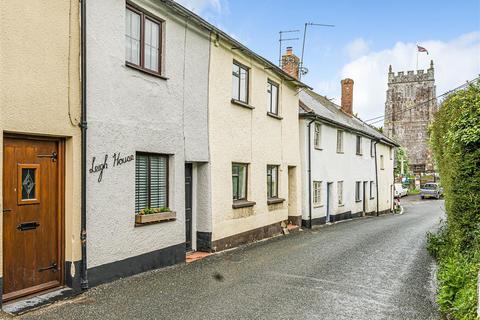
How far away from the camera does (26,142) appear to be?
6.57 m

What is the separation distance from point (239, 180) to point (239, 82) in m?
3.04

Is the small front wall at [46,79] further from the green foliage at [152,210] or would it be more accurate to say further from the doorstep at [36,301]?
the green foliage at [152,210]

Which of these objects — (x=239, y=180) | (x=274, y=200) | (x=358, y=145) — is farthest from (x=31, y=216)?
(x=358, y=145)

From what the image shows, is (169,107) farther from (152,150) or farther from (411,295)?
(411,295)

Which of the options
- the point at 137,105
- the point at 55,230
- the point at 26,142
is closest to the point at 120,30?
the point at 137,105

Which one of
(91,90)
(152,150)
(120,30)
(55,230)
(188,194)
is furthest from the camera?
(188,194)

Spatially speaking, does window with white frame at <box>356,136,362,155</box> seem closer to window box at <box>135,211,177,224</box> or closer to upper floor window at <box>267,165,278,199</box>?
upper floor window at <box>267,165,278,199</box>

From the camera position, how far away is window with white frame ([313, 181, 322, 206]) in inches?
785

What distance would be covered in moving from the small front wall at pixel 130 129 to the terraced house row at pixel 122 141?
29 mm

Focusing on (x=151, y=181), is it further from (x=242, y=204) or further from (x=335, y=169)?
(x=335, y=169)

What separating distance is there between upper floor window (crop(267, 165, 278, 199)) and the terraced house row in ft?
0.87

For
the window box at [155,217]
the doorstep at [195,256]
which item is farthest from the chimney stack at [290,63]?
the window box at [155,217]

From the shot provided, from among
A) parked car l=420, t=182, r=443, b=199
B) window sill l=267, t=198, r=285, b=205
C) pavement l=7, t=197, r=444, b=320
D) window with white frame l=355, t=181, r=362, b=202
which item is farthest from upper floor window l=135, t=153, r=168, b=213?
parked car l=420, t=182, r=443, b=199

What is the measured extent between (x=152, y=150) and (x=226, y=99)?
382 cm
